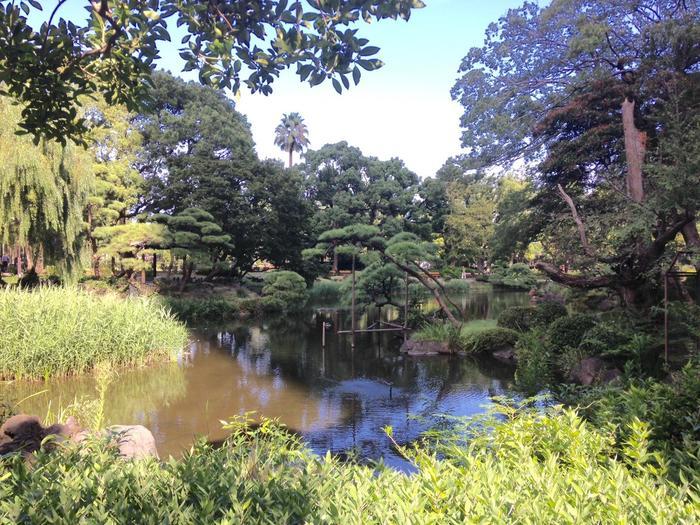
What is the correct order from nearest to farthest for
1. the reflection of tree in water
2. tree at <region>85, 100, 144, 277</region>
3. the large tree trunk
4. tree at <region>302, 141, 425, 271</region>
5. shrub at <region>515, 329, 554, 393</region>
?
the reflection of tree in water
shrub at <region>515, 329, 554, 393</region>
the large tree trunk
tree at <region>85, 100, 144, 277</region>
tree at <region>302, 141, 425, 271</region>

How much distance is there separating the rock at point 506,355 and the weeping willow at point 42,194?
9.86 meters

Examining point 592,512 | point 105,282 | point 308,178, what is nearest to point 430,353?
point 592,512

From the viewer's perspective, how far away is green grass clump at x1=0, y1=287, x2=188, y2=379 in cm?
751

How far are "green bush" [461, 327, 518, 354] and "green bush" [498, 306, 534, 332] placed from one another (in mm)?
390

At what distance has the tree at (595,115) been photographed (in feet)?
28.5

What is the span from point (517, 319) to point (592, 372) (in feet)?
14.7

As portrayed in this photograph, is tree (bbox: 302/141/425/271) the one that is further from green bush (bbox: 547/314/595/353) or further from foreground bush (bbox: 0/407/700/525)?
foreground bush (bbox: 0/407/700/525)

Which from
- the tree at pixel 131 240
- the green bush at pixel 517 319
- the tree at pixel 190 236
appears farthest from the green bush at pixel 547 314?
the tree at pixel 131 240

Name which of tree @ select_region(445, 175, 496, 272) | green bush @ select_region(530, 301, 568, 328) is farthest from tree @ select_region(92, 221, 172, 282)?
tree @ select_region(445, 175, 496, 272)

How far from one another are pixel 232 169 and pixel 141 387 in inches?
543

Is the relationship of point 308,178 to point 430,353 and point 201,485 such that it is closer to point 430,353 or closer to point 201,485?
point 430,353

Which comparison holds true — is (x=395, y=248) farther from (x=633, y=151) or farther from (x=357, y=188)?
(x=357, y=188)

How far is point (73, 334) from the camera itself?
7.92 meters

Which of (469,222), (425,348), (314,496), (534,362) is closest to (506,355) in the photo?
(425,348)
